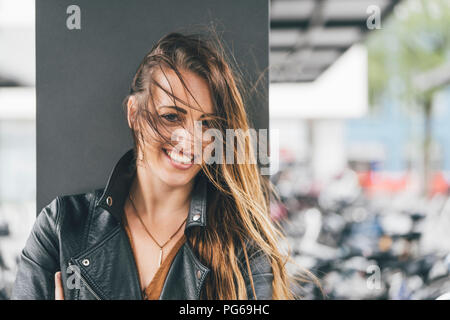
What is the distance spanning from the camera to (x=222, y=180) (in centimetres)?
201

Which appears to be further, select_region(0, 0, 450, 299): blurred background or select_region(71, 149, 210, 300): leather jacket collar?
select_region(0, 0, 450, 299): blurred background

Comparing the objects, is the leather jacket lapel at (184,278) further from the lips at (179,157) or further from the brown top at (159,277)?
the lips at (179,157)

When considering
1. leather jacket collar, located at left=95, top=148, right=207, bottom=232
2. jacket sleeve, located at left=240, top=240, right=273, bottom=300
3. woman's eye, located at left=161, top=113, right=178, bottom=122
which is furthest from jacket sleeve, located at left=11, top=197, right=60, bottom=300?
jacket sleeve, located at left=240, top=240, right=273, bottom=300

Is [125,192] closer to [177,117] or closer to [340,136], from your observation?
[177,117]

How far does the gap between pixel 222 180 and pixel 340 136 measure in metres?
12.6

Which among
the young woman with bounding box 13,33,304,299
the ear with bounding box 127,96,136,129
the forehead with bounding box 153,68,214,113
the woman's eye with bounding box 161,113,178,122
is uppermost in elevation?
the forehead with bounding box 153,68,214,113

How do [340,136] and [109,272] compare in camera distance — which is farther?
[340,136]

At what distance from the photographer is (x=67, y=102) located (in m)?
2.00

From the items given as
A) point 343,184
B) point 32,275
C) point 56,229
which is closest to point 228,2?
point 56,229

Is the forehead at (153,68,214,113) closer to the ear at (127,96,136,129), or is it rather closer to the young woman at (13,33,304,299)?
the young woman at (13,33,304,299)

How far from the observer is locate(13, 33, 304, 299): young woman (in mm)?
1951

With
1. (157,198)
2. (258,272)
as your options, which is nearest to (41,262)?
(157,198)

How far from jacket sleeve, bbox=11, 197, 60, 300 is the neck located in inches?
16.1

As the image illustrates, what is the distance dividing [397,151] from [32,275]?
22.8m
